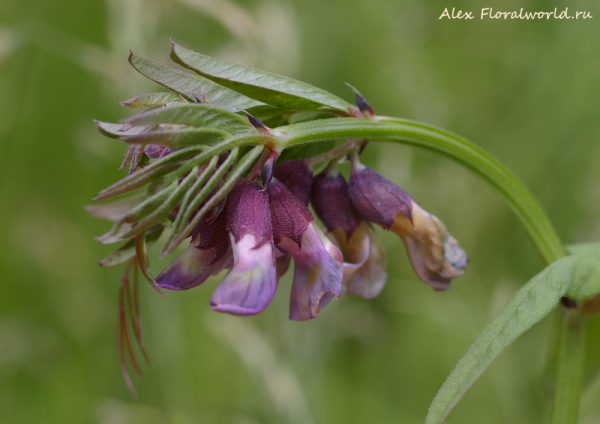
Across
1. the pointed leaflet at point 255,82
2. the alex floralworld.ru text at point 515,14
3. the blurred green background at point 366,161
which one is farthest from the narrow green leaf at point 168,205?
the alex floralworld.ru text at point 515,14

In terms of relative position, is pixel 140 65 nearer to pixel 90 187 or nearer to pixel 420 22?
pixel 90 187

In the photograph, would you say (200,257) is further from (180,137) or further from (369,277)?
(369,277)

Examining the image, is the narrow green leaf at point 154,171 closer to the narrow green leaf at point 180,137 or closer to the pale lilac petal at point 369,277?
the narrow green leaf at point 180,137

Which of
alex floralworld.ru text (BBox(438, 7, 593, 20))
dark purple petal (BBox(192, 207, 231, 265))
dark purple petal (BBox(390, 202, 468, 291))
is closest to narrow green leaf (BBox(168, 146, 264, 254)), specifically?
dark purple petal (BBox(192, 207, 231, 265))

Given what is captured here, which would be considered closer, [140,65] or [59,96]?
[140,65]

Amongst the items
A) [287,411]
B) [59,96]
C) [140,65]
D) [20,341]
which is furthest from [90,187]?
[140,65]

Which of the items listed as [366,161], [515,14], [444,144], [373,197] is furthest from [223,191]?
[515,14]

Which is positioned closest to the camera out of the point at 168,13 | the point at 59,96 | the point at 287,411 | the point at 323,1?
the point at 287,411
